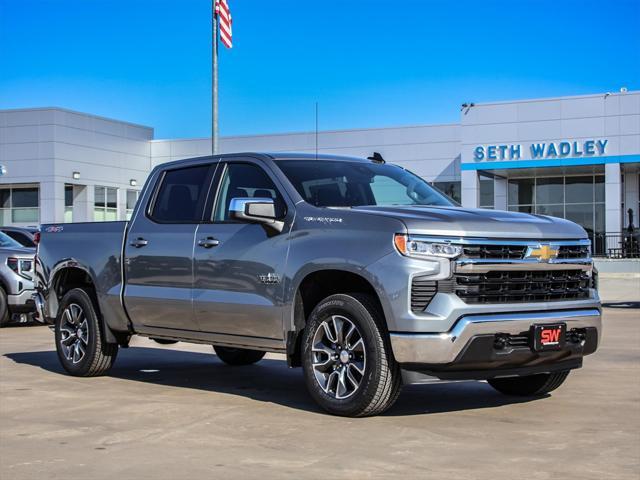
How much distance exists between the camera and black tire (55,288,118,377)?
30.2 ft

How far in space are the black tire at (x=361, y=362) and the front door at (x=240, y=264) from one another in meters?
0.45

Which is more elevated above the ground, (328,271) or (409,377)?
(328,271)

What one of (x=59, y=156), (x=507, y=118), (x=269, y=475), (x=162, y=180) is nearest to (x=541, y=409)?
(x=269, y=475)

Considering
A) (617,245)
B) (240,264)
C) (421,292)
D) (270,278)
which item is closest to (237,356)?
(240,264)

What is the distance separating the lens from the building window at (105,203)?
2015 inches

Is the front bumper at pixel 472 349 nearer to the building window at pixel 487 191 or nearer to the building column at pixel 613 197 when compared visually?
the building column at pixel 613 197

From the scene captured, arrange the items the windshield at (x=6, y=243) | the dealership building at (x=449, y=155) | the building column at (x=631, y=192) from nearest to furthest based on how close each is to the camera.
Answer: the windshield at (x=6, y=243)
the dealership building at (x=449, y=155)
the building column at (x=631, y=192)

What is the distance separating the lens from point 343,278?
287 inches

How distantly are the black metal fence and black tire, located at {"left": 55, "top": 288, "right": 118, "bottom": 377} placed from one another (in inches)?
1182

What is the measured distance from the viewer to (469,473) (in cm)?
521

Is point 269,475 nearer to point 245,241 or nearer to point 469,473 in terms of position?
point 469,473

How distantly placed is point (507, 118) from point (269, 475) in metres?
37.8

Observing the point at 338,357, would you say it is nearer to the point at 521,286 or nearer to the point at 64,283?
the point at 521,286

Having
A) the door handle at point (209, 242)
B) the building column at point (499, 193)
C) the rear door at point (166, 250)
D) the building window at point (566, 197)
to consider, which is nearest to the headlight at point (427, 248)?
the door handle at point (209, 242)
